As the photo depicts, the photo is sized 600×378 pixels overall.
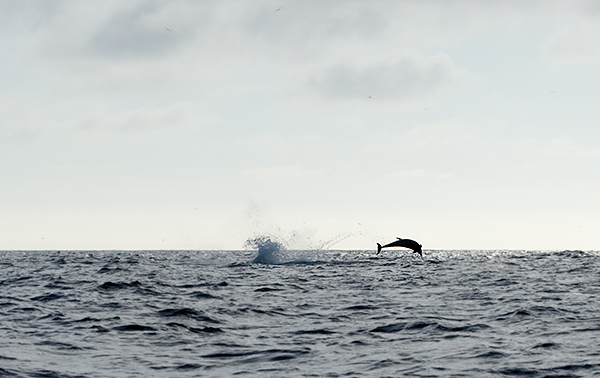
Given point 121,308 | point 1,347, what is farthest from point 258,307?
point 1,347

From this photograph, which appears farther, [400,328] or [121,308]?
[121,308]

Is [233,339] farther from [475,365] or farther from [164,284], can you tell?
[164,284]

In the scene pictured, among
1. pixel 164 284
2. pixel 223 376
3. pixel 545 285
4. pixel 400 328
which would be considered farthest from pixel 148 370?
pixel 545 285

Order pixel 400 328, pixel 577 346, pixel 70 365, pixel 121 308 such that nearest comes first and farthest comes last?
pixel 70 365 < pixel 577 346 < pixel 400 328 < pixel 121 308

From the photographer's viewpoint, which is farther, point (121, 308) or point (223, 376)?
point (121, 308)

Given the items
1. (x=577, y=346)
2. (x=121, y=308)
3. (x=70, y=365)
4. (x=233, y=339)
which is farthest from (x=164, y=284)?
(x=577, y=346)

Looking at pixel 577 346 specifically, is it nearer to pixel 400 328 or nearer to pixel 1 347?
pixel 400 328

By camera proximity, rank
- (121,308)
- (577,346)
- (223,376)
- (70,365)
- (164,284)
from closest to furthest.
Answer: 1. (223,376)
2. (70,365)
3. (577,346)
4. (121,308)
5. (164,284)

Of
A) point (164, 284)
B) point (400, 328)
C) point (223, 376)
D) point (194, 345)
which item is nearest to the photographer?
point (223, 376)

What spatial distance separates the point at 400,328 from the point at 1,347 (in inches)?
337

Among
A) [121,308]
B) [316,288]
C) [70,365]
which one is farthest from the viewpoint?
[316,288]

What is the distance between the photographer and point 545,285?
28.4 meters

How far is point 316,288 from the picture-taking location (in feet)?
88.6

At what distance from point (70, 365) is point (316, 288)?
15.7 meters
